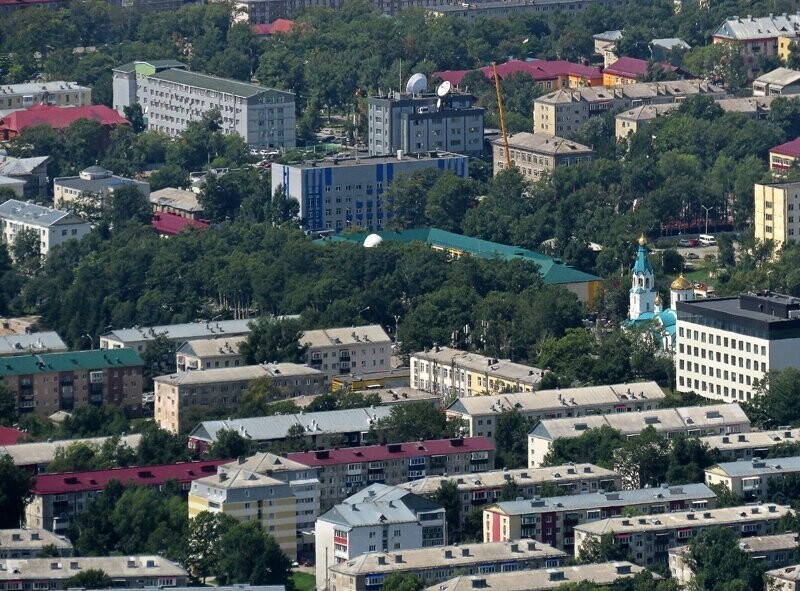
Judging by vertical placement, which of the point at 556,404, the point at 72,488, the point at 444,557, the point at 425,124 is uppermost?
the point at 444,557

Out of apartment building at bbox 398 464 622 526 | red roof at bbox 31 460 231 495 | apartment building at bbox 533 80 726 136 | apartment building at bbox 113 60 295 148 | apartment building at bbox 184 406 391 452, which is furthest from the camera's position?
apartment building at bbox 533 80 726 136

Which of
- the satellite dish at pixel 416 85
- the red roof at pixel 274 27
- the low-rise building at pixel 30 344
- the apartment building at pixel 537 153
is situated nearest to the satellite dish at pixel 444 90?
the satellite dish at pixel 416 85

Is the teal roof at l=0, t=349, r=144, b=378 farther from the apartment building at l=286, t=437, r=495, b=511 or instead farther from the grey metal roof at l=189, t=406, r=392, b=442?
the apartment building at l=286, t=437, r=495, b=511

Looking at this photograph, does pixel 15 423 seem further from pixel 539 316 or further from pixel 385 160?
pixel 385 160

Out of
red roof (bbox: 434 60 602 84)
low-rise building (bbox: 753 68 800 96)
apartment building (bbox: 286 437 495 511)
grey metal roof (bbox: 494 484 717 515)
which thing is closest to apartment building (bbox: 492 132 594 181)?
low-rise building (bbox: 753 68 800 96)

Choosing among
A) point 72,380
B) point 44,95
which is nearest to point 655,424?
point 72,380

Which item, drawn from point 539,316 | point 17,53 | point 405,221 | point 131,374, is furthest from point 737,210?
point 17,53

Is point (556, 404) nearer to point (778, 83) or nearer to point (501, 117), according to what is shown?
point (501, 117)
